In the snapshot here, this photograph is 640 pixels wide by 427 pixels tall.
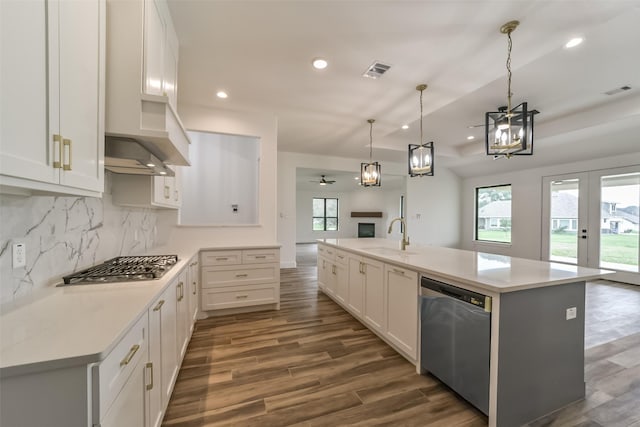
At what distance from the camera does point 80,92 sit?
112 centimetres

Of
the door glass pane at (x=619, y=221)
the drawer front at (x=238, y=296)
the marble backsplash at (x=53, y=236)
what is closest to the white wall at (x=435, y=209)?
the door glass pane at (x=619, y=221)

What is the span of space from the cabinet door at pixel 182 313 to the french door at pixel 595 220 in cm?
735

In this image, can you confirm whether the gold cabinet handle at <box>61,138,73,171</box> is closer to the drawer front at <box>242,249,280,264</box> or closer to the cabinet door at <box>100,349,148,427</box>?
the cabinet door at <box>100,349,148,427</box>

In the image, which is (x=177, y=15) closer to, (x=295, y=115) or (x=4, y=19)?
(x=4, y=19)

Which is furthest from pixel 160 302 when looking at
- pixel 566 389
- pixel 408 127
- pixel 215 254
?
pixel 408 127

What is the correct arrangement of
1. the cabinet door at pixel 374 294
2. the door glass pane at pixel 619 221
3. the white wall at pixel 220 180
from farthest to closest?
the door glass pane at pixel 619 221 → the white wall at pixel 220 180 → the cabinet door at pixel 374 294

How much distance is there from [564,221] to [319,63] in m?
6.53

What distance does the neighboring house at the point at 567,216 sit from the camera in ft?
15.8

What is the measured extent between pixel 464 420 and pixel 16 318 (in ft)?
7.85

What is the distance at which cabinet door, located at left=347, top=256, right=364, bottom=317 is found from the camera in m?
2.93

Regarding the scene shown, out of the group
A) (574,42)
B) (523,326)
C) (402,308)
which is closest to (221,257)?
(402,308)

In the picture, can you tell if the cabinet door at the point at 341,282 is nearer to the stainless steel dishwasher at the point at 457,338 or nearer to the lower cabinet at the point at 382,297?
the lower cabinet at the point at 382,297

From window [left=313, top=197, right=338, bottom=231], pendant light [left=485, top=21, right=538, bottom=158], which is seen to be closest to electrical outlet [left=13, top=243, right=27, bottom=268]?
pendant light [left=485, top=21, right=538, bottom=158]

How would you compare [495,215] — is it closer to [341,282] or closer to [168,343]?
[341,282]
